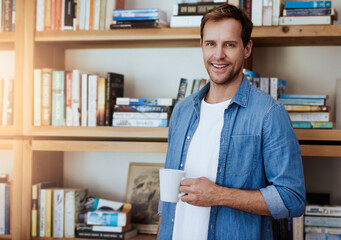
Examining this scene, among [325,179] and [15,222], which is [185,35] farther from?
[15,222]

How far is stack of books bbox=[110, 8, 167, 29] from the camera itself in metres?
2.17

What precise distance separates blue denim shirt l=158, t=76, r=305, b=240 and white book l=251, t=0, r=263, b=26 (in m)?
0.62

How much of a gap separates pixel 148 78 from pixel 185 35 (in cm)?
48

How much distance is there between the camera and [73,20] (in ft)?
7.50

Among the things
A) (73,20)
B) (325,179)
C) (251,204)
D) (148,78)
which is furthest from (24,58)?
(325,179)

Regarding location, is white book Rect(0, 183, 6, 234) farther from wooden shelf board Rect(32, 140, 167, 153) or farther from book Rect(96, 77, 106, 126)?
book Rect(96, 77, 106, 126)

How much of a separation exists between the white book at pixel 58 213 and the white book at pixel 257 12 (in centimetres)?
127

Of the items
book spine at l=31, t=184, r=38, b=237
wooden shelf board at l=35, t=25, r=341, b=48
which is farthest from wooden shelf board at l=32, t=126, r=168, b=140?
wooden shelf board at l=35, t=25, r=341, b=48

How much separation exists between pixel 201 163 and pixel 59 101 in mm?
1052

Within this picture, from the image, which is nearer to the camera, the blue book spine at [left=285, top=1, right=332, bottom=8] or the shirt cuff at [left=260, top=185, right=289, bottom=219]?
the shirt cuff at [left=260, top=185, right=289, bottom=219]

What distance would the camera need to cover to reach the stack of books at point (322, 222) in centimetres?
205

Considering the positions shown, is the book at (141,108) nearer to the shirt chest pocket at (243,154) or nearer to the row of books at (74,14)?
the row of books at (74,14)

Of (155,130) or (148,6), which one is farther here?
(148,6)

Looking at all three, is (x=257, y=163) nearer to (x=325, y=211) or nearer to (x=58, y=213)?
(x=325, y=211)
